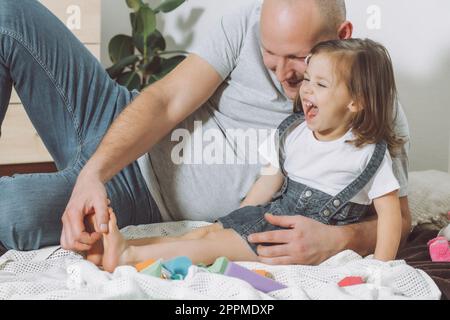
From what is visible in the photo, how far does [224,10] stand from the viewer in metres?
2.20

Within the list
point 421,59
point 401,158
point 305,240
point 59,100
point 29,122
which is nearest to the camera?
point 305,240

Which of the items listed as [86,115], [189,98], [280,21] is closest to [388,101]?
[280,21]

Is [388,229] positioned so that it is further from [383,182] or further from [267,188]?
[267,188]

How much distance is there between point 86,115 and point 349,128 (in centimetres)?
52

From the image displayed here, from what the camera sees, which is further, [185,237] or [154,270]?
[185,237]

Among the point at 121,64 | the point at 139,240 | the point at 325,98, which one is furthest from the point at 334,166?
the point at 121,64

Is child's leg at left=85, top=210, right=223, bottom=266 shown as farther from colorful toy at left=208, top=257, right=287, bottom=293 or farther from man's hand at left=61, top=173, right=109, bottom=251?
colorful toy at left=208, top=257, right=287, bottom=293

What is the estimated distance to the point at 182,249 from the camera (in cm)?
113

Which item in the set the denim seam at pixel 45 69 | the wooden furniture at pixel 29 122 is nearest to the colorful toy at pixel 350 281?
the denim seam at pixel 45 69

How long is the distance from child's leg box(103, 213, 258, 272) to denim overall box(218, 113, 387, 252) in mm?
21

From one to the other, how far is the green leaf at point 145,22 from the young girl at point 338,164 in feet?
4.09

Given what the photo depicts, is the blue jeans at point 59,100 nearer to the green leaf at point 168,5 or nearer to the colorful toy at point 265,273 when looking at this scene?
the colorful toy at point 265,273

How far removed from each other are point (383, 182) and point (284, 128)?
23 centimetres

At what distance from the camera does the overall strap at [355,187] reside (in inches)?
45.9
